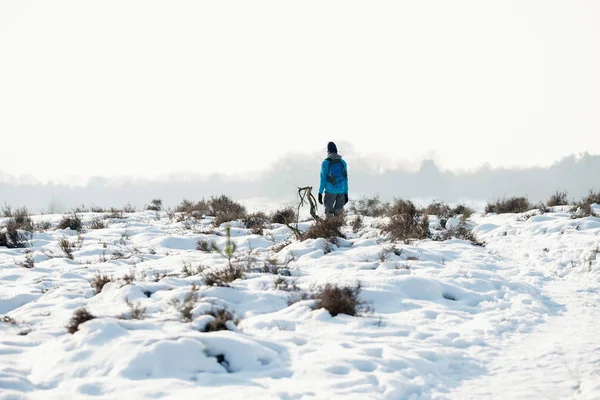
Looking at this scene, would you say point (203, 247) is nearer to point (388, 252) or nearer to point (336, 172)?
point (388, 252)

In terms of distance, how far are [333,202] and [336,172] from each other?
0.69 m

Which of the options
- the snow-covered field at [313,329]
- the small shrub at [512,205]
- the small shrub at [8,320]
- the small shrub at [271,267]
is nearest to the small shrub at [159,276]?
the snow-covered field at [313,329]

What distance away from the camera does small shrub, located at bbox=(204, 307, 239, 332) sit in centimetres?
438

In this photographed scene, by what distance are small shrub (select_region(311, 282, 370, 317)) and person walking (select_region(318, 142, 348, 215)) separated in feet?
20.3

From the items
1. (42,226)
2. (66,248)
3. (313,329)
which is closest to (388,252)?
(313,329)

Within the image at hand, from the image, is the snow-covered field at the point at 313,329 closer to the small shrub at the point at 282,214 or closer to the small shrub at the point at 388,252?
the small shrub at the point at 388,252

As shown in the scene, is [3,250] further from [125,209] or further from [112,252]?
[125,209]

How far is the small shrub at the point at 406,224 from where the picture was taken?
10.0 m

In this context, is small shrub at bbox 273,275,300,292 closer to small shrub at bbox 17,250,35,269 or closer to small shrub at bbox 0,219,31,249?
small shrub at bbox 17,250,35,269

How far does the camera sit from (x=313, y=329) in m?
4.66

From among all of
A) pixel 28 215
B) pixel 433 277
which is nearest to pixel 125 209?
pixel 28 215

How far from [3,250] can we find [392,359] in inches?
313

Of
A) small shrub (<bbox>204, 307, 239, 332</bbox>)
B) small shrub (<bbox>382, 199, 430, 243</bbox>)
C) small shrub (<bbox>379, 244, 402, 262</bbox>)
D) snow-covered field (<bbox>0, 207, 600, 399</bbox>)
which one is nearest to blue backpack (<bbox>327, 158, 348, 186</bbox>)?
small shrub (<bbox>382, 199, 430, 243</bbox>)

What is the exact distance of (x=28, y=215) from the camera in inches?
548
